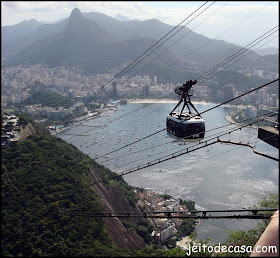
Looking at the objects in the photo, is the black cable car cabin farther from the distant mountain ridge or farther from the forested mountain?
the distant mountain ridge

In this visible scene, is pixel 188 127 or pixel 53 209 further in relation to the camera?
pixel 53 209

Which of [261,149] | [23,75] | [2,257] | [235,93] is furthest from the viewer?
[23,75]

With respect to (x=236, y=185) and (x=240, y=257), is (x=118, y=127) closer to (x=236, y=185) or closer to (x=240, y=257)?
(x=236, y=185)

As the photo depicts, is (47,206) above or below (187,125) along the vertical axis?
below

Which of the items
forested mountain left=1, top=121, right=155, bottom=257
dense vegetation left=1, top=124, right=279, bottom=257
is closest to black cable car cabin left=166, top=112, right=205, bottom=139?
dense vegetation left=1, top=124, right=279, bottom=257

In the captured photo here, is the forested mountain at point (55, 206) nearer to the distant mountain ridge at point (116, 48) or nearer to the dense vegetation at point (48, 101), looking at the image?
the dense vegetation at point (48, 101)

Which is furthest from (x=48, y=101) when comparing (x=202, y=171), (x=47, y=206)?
(x=47, y=206)

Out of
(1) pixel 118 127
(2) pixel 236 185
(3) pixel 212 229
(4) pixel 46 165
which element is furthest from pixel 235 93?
(4) pixel 46 165

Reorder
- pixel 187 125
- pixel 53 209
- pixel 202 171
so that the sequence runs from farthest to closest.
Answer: pixel 202 171 → pixel 53 209 → pixel 187 125

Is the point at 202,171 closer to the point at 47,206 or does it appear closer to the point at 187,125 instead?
the point at 47,206

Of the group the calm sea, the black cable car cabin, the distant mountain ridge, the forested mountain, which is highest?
the distant mountain ridge

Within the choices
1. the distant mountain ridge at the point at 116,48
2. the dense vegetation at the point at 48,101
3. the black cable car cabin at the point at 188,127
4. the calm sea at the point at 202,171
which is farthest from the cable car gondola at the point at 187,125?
the distant mountain ridge at the point at 116,48
